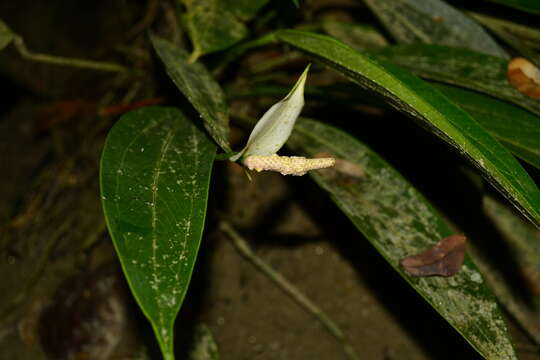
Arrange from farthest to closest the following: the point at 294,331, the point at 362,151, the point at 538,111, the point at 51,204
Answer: the point at 51,204
the point at 294,331
the point at 362,151
the point at 538,111

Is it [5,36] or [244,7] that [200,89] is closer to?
[244,7]

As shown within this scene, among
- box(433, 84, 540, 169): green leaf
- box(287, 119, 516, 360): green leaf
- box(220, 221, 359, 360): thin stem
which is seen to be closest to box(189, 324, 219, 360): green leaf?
box(220, 221, 359, 360): thin stem

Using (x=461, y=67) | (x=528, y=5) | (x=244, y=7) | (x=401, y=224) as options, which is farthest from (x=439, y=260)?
(x=244, y=7)

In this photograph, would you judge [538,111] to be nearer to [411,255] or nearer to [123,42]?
[411,255]

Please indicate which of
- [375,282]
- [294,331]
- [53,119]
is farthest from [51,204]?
[375,282]

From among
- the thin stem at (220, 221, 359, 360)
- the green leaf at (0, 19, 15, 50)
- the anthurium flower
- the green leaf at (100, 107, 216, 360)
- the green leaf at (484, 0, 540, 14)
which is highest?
the green leaf at (484, 0, 540, 14)

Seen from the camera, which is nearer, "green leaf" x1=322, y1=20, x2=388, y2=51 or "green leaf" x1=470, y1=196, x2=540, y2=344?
"green leaf" x1=470, y1=196, x2=540, y2=344

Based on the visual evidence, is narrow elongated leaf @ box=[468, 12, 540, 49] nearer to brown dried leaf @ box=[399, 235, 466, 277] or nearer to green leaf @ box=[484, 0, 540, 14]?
green leaf @ box=[484, 0, 540, 14]
